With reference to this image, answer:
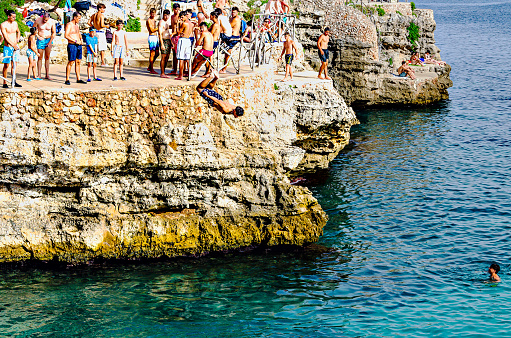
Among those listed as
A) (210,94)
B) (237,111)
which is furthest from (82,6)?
(237,111)

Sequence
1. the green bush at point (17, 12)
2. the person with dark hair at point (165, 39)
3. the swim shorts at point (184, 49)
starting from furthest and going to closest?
the green bush at point (17, 12) → the person with dark hair at point (165, 39) → the swim shorts at point (184, 49)

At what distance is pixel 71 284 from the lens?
14812mm

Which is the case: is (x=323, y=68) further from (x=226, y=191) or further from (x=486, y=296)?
(x=486, y=296)

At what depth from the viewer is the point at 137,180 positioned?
16031 millimetres

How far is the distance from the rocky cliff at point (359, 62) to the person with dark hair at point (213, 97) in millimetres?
17288

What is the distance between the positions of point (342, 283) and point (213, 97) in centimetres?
626

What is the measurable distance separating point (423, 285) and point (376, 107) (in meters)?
25.9

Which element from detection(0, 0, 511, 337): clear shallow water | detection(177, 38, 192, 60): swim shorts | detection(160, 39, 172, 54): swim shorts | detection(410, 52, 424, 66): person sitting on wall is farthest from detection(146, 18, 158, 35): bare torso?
detection(410, 52, 424, 66): person sitting on wall

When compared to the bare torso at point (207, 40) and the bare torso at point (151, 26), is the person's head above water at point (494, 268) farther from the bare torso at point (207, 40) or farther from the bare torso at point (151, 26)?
the bare torso at point (151, 26)

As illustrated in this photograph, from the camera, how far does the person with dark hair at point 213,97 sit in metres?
16.8

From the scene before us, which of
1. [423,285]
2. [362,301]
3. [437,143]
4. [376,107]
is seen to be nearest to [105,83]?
[362,301]

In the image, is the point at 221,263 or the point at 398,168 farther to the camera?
the point at 398,168

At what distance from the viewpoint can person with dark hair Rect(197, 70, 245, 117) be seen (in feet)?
55.3

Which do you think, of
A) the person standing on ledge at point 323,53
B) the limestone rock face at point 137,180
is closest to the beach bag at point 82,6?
the limestone rock face at point 137,180
